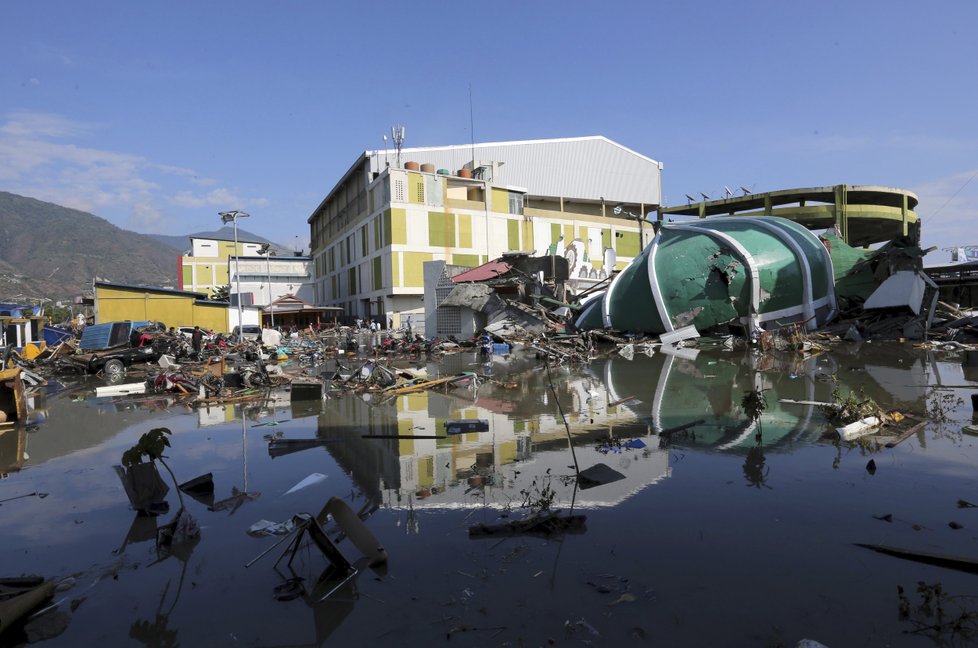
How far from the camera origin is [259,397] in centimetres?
1172

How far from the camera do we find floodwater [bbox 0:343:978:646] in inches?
121

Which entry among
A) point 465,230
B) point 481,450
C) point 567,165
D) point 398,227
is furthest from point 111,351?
point 567,165

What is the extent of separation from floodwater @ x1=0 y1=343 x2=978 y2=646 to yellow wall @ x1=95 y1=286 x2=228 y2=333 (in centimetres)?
2147

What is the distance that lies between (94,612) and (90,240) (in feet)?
655

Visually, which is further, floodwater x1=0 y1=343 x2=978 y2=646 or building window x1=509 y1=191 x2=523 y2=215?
building window x1=509 y1=191 x2=523 y2=215

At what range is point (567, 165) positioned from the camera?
5616 centimetres

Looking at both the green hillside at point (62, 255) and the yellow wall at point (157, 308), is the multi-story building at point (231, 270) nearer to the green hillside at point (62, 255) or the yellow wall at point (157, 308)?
the yellow wall at point (157, 308)

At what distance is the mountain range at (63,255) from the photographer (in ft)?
345

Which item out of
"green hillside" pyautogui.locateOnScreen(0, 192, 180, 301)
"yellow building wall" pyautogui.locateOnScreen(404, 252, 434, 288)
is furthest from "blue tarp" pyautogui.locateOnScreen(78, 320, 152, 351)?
"green hillside" pyautogui.locateOnScreen(0, 192, 180, 301)

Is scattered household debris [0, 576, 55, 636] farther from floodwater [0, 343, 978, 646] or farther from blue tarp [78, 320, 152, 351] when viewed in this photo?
blue tarp [78, 320, 152, 351]

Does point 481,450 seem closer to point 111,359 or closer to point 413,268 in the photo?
point 111,359

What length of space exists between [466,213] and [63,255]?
146 meters

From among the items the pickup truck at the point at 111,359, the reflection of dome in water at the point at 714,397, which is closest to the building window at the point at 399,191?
the pickup truck at the point at 111,359

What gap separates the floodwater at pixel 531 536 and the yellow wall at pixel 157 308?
70.4 ft
